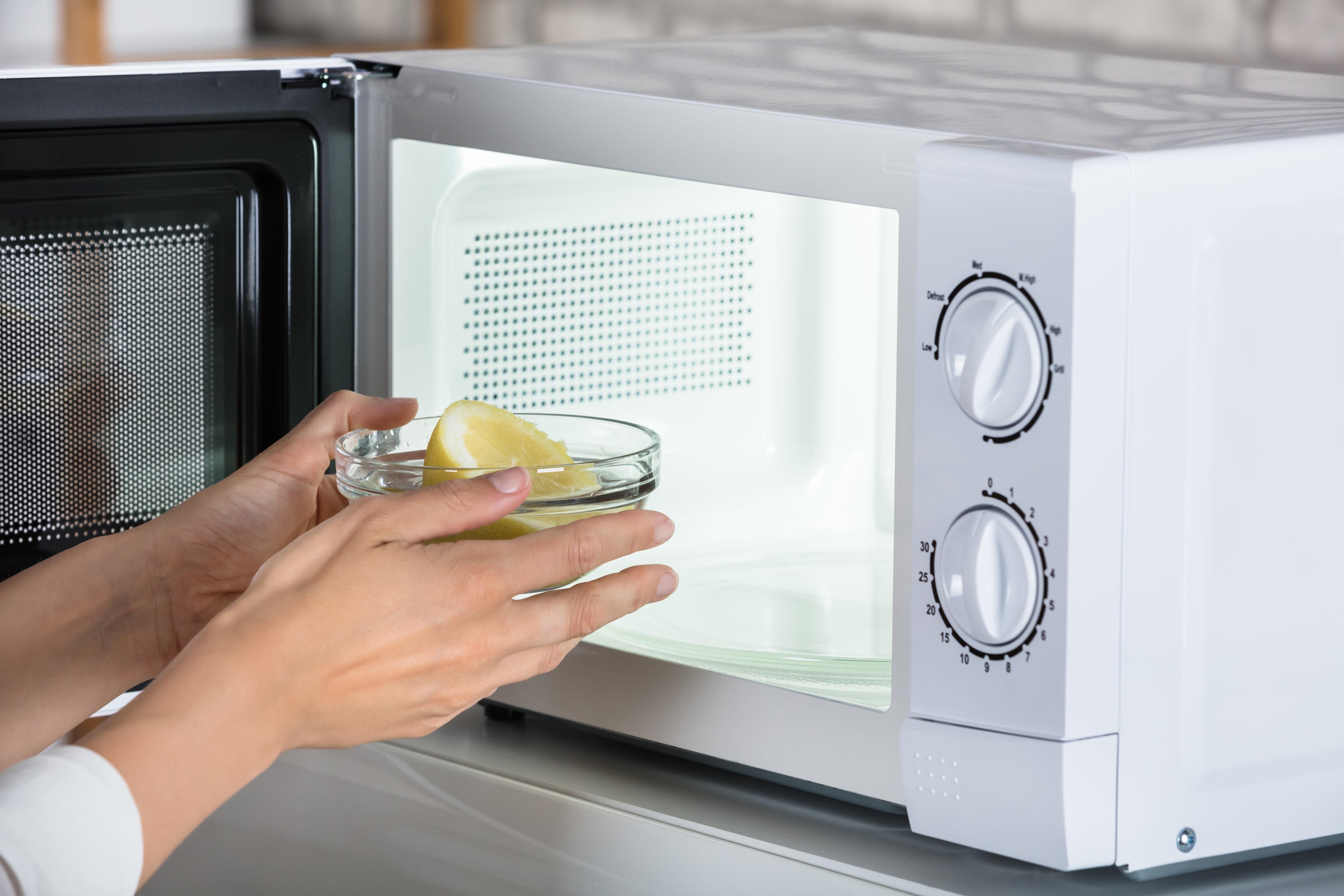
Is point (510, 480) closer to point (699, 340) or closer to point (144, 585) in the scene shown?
point (144, 585)

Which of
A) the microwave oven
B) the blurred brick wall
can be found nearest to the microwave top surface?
the microwave oven

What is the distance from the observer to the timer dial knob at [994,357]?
0.57m

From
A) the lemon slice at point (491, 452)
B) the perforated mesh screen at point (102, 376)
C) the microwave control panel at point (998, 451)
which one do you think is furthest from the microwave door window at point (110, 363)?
the microwave control panel at point (998, 451)

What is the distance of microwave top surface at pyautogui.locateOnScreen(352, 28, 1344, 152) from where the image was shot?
0.64m

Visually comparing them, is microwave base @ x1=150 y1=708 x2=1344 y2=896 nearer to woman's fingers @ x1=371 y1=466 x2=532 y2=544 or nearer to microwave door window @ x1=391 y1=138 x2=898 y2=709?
microwave door window @ x1=391 y1=138 x2=898 y2=709

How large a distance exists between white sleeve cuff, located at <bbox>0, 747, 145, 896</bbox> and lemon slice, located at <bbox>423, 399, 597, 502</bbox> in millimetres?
165

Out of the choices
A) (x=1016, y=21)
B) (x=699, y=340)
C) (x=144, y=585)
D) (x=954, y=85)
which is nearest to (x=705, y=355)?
(x=699, y=340)

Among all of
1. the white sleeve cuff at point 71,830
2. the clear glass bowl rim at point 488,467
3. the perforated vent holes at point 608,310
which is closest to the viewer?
the white sleeve cuff at point 71,830

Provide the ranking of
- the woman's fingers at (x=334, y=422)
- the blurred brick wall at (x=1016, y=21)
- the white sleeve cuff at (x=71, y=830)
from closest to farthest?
the white sleeve cuff at (x=71, y=830)
the woman's fingers at (x=334, y=422)
the blurred brick wall at (x=1016, y=21)

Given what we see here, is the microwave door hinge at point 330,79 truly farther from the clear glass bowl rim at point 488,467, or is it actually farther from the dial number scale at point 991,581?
the dial number scale at point 991,581

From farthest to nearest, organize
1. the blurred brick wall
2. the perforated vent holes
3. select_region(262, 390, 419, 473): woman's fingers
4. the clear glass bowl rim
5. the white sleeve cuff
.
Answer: the blurred brick wall < the perforated vent holes < select_region(262, 390, 419, 473): woman's fingers < the clear glass bowl rim < the white sleeve cuff

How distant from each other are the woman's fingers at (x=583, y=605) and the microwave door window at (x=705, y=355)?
116mm

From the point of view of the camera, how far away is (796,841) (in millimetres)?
681

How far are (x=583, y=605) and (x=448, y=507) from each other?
0.21 ft
